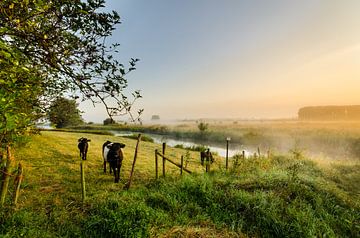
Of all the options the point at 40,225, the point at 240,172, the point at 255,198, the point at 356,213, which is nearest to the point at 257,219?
the point at 255,198

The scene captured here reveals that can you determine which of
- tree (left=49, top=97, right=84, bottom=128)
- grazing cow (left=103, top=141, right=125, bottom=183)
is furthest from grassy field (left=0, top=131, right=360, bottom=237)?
tree (left=49, top=97, right=84, bottom=128)

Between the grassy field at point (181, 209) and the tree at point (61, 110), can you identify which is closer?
the grassy field at point (181, 209)

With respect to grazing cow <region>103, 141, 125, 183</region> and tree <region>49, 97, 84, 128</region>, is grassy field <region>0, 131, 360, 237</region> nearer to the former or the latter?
grazing cow <region>103, 141, 125, 183</region>

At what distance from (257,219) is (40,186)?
23.6 feet

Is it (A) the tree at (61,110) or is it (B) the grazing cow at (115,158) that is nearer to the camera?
(A) the tree at (61,110)

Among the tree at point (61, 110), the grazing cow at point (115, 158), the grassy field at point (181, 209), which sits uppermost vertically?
the tree at point (61, 110)

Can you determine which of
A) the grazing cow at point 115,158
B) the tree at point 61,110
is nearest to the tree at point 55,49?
the tree at point 61,110

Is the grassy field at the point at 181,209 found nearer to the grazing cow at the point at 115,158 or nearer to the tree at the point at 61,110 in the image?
the grazing cow at the point at 115,158

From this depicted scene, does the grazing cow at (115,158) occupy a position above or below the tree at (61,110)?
below

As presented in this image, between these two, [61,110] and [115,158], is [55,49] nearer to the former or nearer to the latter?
[61,110]

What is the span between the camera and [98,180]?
33.2ft

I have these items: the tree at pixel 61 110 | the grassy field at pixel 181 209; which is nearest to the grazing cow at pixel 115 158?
the grassy field at pixel 181 209

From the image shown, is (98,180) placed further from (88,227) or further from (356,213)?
(356,213)

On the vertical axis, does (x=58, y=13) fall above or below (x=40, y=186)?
above
